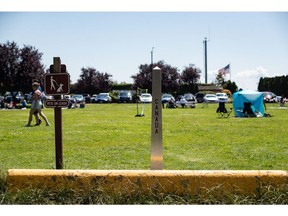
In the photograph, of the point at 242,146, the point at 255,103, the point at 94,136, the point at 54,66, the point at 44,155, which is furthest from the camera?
the point at 255,103

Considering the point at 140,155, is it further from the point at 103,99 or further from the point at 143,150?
the point at 103,99

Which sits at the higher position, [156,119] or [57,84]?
[57,84]

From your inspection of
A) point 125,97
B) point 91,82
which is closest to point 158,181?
point 125,97

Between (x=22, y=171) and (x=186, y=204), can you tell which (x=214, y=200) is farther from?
(x=22, y=171)

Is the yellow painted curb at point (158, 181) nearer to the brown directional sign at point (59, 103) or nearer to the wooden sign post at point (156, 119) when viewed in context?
the wooden sign post at point (156, 119)

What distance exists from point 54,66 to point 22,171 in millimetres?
1427

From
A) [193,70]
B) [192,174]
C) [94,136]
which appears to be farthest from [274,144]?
[193,70]

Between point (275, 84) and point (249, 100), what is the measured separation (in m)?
28.9

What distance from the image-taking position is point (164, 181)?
15.6 ft

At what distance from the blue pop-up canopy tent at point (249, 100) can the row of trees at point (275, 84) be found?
23.8 meters

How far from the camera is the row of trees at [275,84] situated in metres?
45.6

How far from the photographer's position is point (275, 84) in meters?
47.6

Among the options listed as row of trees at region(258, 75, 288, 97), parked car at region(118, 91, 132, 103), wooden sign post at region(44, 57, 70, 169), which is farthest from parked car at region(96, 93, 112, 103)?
wooden sign post at region(44, 57, 70, 169)

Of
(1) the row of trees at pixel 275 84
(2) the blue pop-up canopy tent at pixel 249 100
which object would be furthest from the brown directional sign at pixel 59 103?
(1) the row of trees at pixel 275 84
